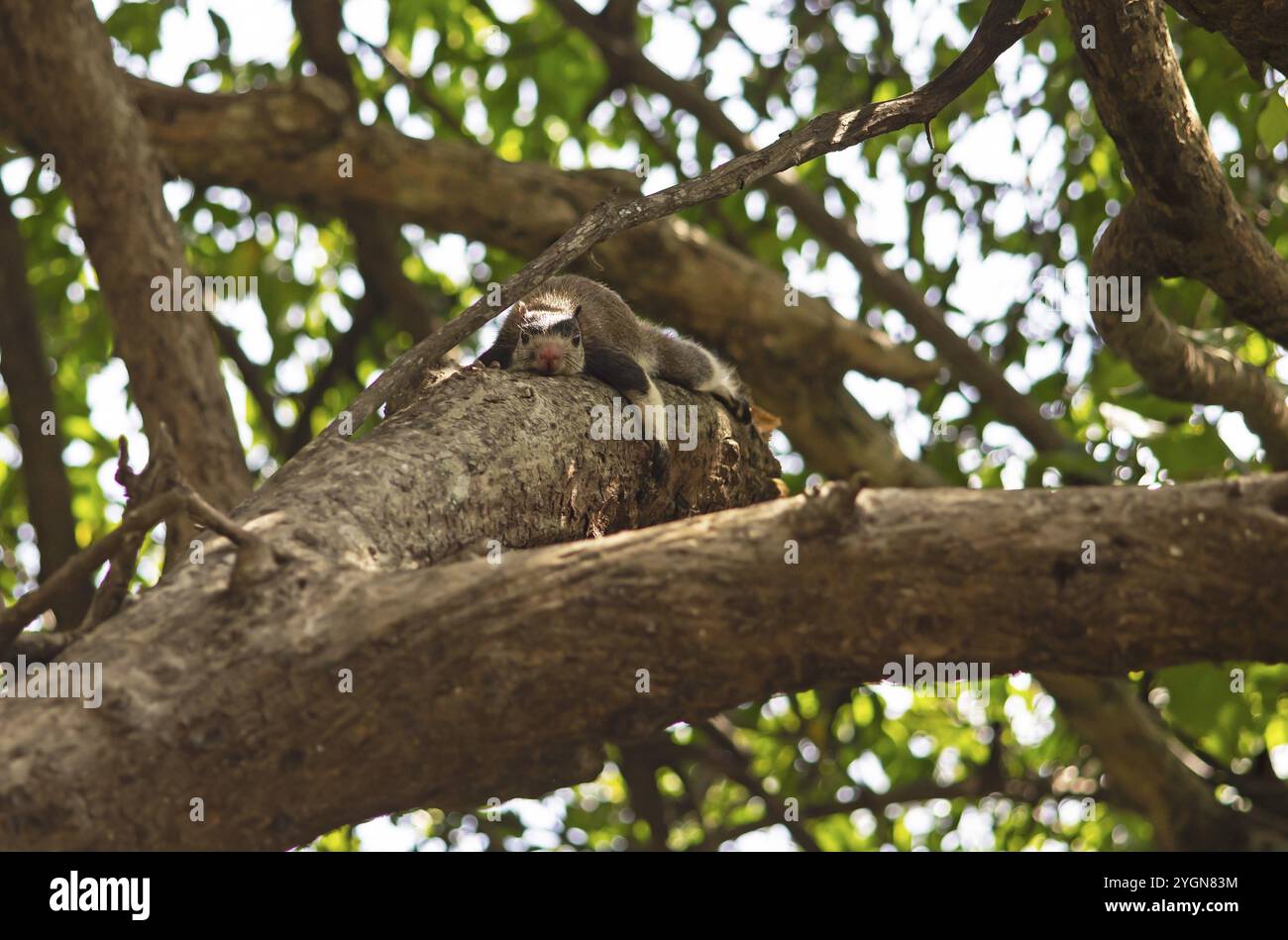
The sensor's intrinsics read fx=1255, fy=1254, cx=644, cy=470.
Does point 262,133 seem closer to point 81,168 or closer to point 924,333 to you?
point 81,168

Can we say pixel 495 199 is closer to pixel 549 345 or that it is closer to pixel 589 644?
pixel 549 345

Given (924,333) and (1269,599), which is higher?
(924,333)

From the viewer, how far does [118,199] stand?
17.4 feet

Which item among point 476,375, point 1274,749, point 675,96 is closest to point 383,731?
point 476,375

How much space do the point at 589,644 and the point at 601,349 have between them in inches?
106

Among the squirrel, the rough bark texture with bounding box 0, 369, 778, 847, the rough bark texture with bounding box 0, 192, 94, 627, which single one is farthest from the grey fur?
the rough bark texture with bounding box 0, 192, 94, 627

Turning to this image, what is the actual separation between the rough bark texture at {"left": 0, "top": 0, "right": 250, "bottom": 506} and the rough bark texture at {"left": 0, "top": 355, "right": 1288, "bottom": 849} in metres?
3.21

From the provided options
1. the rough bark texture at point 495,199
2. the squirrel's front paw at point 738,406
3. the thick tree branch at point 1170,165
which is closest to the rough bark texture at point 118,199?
the rough bark texture at point 495,199

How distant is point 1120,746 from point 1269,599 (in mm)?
4840

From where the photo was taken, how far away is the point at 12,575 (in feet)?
24.7

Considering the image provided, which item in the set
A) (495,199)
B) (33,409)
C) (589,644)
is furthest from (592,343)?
(33,409)

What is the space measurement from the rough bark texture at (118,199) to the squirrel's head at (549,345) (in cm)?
127

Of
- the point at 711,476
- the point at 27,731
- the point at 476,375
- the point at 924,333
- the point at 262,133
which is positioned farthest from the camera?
the point at 924,333

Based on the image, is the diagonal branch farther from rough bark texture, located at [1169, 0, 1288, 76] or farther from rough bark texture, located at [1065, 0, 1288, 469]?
A: rough bark texture, located at [1169, 0, 1288, 76]
